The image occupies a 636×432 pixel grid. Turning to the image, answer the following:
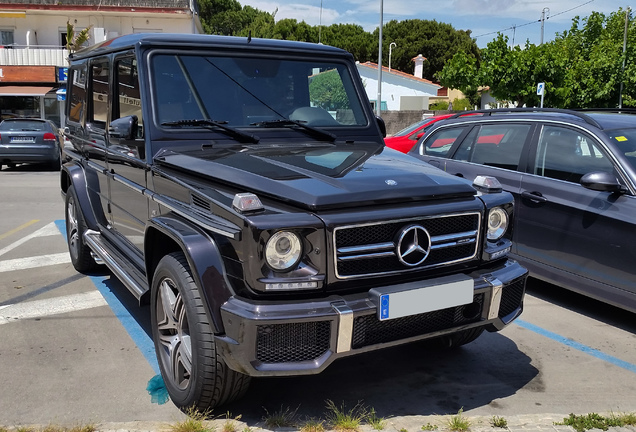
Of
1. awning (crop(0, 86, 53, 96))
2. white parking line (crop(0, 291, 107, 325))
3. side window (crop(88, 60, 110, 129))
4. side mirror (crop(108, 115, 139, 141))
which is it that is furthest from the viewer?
awning (crop(0, 86, 53, 96))

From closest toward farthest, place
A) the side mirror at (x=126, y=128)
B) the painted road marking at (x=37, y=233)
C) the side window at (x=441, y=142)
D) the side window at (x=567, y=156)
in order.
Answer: the side mirror at (x=126, y=128) → the side window at (x=567, y=156) → the side window at (x=441, y=142) → the painted road marking at (x=37, y=233)

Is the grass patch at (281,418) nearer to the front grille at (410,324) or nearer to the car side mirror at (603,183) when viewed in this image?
the front grille at (410,324)

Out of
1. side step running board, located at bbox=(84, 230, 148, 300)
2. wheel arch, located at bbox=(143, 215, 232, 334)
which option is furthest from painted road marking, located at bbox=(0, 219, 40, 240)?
wheel arch, located at bbox=(143, 215, 232, 334)

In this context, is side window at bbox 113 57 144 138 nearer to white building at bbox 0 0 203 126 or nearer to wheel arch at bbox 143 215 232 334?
wheel arch at bbox 143 215 232 334

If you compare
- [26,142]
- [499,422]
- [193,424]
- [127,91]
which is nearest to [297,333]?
[193,424]

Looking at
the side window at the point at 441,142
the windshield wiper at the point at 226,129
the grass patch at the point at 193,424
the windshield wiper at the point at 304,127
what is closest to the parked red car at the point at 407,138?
the side window at the point at 441,142

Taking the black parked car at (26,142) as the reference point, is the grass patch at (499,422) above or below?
below

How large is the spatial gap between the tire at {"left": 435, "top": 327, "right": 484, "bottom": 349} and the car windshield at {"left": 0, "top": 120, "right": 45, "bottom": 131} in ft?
49.5

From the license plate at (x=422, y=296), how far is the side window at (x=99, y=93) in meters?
3.05

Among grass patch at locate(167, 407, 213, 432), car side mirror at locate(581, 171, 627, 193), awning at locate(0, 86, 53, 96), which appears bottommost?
grass patch at locate(167, 407, 213, 432)

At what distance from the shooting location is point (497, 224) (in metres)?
3.61

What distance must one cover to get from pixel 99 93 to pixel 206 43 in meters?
1.41

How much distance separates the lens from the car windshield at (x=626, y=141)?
5.07m

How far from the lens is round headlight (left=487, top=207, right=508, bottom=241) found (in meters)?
3.58
